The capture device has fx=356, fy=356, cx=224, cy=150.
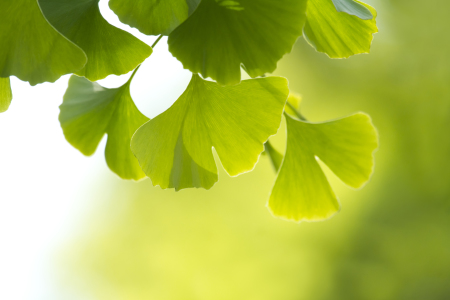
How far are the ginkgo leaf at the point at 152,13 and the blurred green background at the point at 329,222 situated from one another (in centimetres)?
203

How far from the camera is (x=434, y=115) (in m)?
2.32

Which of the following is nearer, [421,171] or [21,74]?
[21,74]

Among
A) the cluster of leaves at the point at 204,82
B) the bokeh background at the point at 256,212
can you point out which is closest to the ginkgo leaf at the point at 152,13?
the cluster of leaves at the point at 204,82

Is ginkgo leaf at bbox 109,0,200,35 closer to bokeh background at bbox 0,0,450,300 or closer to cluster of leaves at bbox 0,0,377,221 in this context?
cluster of leaves at bbox 0,0,377,221

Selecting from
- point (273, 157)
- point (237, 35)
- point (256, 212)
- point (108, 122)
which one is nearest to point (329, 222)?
point (256, 212)

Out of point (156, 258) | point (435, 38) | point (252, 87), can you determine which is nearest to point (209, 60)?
point (252, 87)

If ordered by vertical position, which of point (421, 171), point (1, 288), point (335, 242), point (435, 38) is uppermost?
point (435, 38)

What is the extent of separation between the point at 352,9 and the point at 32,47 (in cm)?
22

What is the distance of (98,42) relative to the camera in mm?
265

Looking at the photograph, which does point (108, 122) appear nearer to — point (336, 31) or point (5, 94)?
point (5, 94)

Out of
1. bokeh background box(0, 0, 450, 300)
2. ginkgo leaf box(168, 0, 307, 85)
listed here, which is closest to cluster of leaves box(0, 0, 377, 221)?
ginkgo leaf box(168, 0, 307, 85)

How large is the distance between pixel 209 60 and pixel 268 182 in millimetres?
2119

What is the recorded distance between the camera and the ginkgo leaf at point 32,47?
220 mm

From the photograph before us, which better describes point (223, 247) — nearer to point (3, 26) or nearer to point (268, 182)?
point (268, 182)
